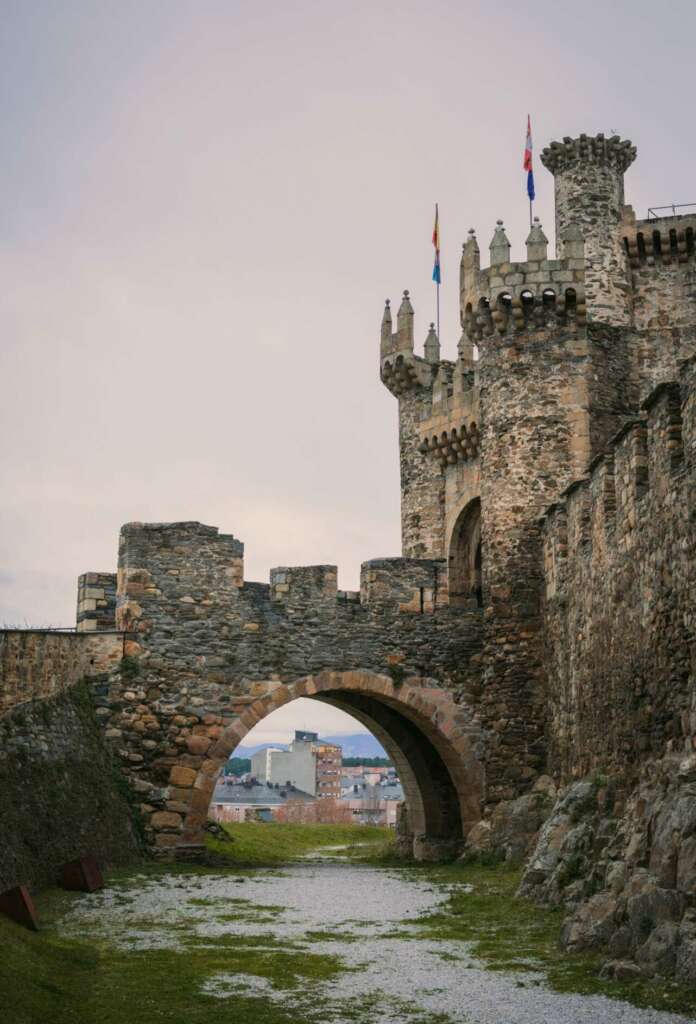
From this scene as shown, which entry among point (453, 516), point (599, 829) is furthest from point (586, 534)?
point (453, 516)

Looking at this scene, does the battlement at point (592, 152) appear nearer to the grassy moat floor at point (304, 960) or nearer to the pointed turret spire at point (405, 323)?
the pointed turret spire at point (405, 323)

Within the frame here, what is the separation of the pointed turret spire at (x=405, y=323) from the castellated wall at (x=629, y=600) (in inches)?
516

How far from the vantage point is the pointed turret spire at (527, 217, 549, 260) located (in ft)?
76.1

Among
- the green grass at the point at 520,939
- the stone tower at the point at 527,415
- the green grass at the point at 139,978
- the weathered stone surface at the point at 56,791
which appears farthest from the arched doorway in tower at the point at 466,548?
the green grass at the point at 139,978

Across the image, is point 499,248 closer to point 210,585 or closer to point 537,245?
point 537,245

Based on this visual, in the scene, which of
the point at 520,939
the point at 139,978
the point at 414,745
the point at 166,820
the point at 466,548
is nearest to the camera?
the point at 139,978

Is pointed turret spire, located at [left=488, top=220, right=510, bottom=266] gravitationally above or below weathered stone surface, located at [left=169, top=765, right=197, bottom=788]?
above

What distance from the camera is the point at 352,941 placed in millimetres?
12922

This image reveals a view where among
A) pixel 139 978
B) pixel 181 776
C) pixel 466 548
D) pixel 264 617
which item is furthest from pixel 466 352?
pixel 139 978

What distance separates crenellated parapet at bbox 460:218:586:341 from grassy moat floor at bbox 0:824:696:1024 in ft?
29.7

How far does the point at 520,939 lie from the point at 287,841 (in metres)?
21.8

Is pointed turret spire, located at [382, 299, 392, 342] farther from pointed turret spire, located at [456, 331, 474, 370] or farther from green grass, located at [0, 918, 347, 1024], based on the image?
green grass, located at [0, 918, 347, 1024]

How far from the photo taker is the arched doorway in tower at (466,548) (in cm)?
2995

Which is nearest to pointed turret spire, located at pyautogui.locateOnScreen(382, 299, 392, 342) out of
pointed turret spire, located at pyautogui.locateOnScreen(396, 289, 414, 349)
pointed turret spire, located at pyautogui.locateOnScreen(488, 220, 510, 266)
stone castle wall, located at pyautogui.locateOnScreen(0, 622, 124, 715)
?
pointed turret spire, located at pyautogui.locateOnScreen(396, 289, 414, 349)
